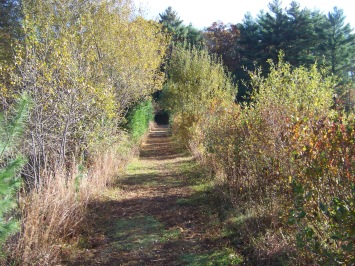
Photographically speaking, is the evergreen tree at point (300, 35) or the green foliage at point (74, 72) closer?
the green foliage at point (74, 72)

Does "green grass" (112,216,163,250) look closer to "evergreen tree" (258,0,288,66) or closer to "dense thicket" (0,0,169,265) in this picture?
"dense thicket" (0,0,169,265)

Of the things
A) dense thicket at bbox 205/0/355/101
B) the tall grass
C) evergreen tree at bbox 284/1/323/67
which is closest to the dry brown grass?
the tall grass

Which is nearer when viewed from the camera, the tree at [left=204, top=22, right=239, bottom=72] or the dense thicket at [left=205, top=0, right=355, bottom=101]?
the dense thicket at [left=205, top=0, right=355, bottom=101]

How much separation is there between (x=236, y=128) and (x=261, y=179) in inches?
50.9

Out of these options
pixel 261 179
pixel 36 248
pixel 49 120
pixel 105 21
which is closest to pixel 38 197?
pixel 36 248

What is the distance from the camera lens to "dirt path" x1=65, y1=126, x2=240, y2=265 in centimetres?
490

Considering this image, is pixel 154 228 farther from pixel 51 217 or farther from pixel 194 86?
pixel 194 86

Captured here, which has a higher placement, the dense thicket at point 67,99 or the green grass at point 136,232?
the dense thicket at point 67,99

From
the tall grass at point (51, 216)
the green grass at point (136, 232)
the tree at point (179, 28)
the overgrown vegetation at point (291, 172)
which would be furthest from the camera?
the tree at point (179, 28)

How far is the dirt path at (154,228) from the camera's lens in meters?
4.90

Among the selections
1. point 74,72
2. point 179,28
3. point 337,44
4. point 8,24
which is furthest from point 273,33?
point 74,72

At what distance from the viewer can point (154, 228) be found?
607 centimetres

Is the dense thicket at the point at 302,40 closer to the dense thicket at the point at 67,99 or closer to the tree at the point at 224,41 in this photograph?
the tree at the point at 224,41

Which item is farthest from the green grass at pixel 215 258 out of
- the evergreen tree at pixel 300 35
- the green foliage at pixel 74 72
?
the evergreen tree at pixel 300 35
